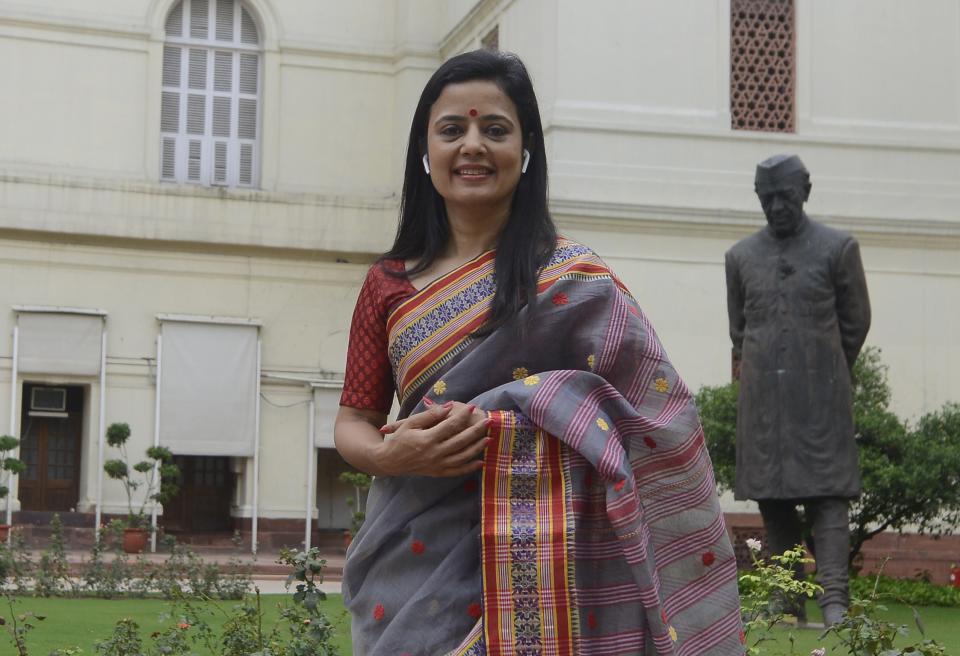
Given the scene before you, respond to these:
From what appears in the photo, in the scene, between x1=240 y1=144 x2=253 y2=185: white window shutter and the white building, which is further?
x1=240 y1=144 x2=253 y2=185: white window shutter

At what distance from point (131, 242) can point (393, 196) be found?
12.6ft

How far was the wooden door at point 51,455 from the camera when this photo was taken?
23.3 m

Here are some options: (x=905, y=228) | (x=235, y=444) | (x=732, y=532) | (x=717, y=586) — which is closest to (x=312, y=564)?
(x=717, y=586)

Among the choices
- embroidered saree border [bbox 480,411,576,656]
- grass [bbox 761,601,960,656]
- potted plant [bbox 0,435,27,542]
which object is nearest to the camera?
embroidered saree border [bbox 480,411,576,656]

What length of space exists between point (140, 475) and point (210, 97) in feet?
18.3

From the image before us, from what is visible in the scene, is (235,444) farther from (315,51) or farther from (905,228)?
(905,228)

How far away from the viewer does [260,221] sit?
78.9ft

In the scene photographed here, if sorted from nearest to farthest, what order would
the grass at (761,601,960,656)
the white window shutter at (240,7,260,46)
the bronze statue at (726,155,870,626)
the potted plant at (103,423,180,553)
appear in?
the grass at (761,601,960,656) → the bronze statue at (726,155,870,626) → the potted plant at (103,423,180,553) → the white window shutter at (240,7,260,46)

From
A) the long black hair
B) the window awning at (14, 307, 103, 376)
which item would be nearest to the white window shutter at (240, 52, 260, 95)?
the window awning at (14, 307, 103, 376)

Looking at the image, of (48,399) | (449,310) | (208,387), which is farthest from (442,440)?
(48,399)

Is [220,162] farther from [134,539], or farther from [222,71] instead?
A: [134,539]

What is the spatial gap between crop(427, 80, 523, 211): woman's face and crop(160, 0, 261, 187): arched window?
2183cm

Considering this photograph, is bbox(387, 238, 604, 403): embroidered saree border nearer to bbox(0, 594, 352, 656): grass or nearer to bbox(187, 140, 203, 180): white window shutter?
bbox(0, 594, 352, 656): grass

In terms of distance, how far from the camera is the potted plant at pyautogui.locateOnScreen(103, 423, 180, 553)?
67.5 feet
